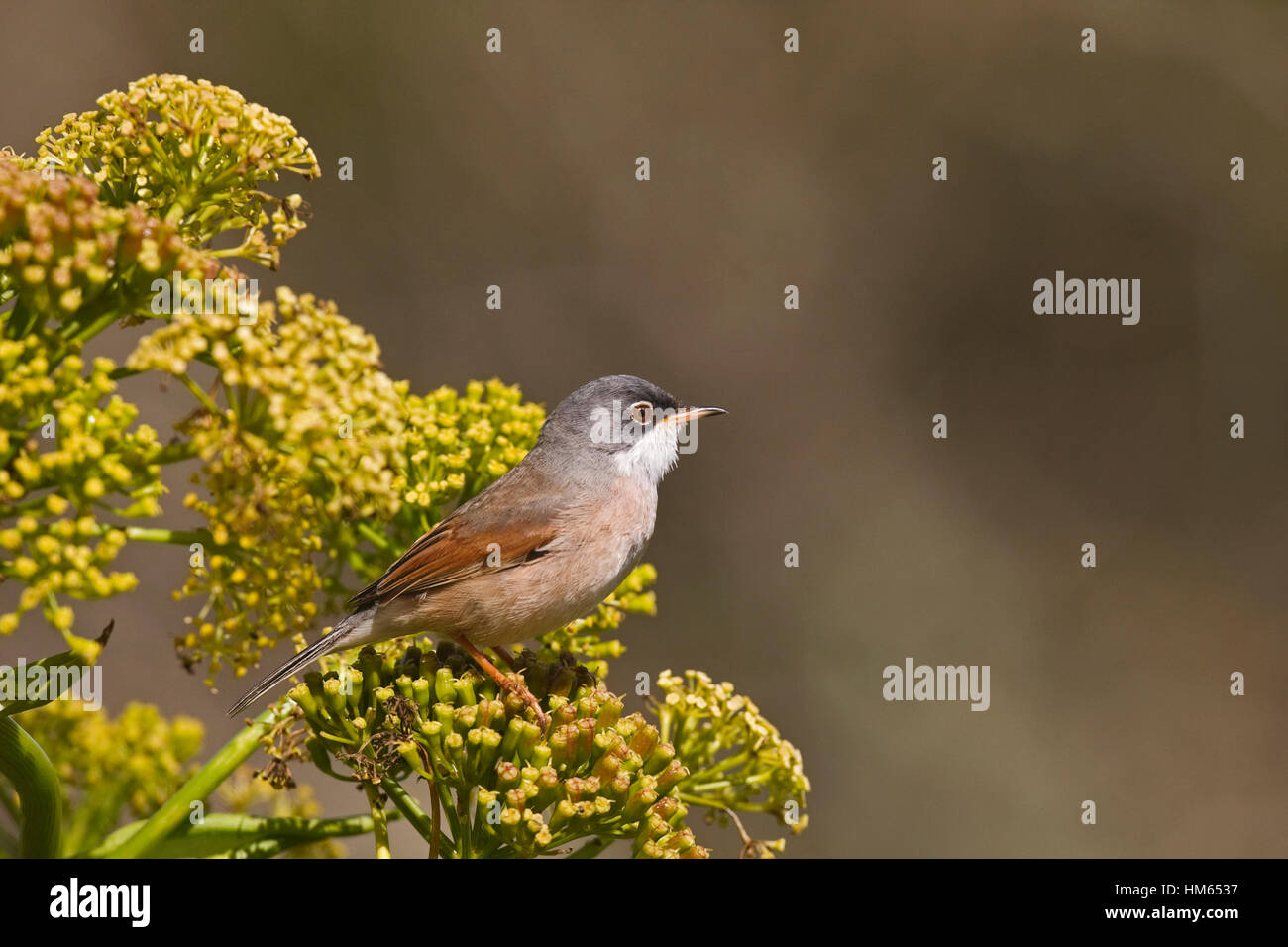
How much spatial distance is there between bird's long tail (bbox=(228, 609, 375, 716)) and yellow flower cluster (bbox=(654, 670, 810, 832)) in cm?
98

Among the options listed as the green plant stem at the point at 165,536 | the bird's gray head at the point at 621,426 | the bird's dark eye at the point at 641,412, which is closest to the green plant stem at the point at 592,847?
the green plant stem at the point at 165,536

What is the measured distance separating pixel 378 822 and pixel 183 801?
493 mm

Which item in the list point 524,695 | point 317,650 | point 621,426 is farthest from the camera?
point 621,426

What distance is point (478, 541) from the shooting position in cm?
384

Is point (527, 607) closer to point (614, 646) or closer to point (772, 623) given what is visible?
point (614, 646)

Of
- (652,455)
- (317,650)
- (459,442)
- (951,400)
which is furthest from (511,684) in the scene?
(951,400)

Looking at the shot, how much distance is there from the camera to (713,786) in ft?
11.3

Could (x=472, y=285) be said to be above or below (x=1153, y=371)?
above

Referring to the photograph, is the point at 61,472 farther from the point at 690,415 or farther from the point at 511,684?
the point at 690,415

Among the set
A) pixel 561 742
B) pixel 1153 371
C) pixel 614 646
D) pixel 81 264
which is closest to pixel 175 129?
pixel 81 264

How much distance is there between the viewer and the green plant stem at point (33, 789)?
7.86ft

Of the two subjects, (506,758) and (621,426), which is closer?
(506,758)

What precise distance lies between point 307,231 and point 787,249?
440cm

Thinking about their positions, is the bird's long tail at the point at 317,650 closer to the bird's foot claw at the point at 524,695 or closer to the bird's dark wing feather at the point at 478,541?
the bird's dark wing feather at the point at 478,541
